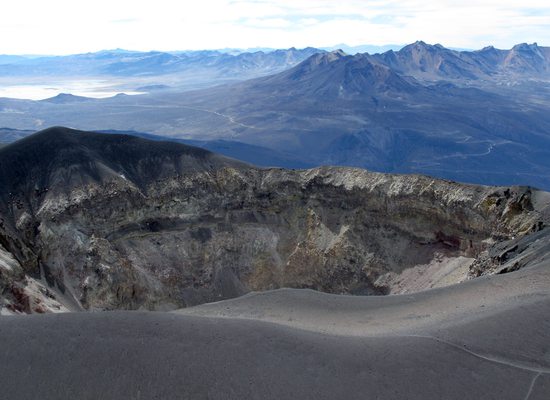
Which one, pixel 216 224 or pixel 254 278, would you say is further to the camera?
pixel 216 224

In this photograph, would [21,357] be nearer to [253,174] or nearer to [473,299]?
[473,299]

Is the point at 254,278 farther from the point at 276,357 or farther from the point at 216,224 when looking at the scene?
the point at 276,357

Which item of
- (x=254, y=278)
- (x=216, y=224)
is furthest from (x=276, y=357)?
(x=216, y=224)

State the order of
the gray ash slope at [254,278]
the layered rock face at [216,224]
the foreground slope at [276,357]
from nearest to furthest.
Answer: the foreground slope at [276,357] < the gray ash slope at [254,278] < the layered rock face at [216,224]

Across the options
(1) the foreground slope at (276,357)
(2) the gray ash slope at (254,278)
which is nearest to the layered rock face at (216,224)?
(2) the gray ash slope at (254,278)

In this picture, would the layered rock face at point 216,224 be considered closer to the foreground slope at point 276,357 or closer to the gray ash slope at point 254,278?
the gray ash slope at point 254,278

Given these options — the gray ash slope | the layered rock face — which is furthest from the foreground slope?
the layered rock face
